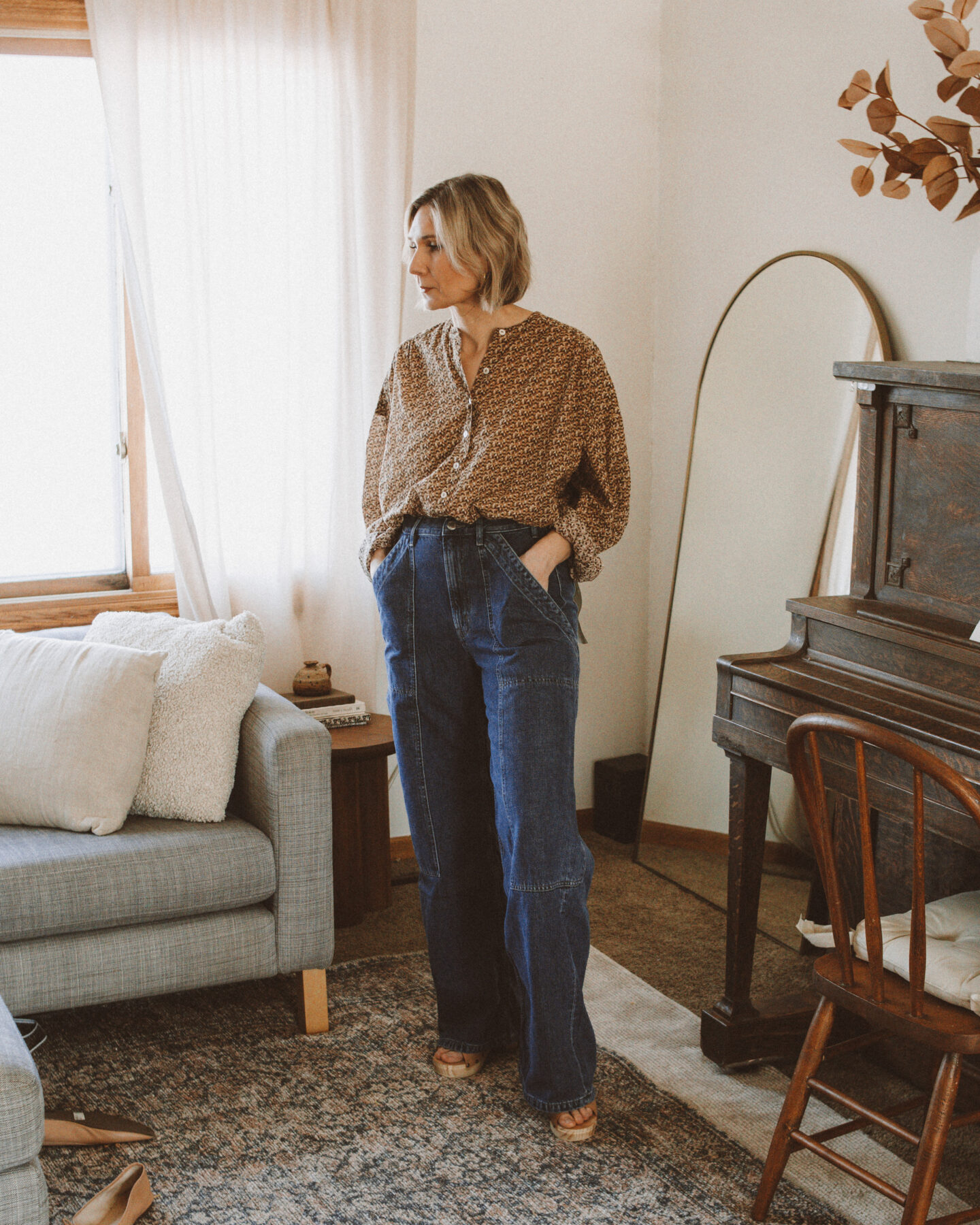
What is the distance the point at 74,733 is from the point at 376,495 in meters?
0.77

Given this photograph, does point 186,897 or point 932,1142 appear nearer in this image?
point 932,1142

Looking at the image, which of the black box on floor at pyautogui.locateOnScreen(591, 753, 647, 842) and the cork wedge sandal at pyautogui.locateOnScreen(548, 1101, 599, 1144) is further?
the black box on floor at pyautogui.locateOnScreen(591, 753, 647, 842)

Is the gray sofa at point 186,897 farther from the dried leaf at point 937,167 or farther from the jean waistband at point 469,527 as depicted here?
the dried leaf at point 937,167

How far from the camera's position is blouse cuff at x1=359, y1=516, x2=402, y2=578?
7.21 feet

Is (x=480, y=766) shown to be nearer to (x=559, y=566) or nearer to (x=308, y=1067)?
(x=559, y=566)

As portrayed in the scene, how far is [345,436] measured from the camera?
326 cm

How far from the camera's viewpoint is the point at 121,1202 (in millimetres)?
1921

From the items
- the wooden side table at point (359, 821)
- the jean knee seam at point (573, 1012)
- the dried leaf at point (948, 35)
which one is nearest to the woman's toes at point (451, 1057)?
the jean knee seam at point (573, 1012)

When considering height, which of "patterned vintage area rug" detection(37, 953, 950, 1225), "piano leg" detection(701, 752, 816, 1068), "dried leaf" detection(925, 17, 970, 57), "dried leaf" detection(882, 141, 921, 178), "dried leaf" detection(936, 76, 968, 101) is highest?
"dried leaf" detection(925, 17, 970, 57)

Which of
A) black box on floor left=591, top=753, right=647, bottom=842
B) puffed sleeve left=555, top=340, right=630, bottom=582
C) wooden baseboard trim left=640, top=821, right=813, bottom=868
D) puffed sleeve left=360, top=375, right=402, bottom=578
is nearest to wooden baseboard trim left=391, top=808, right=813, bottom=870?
wooden baseboard trim left=640, top=821, right=813, bottom=868

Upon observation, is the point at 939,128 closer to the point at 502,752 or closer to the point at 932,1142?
the point at 502,752

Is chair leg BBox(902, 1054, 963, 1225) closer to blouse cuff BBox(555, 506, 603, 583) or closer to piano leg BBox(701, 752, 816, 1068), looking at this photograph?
piano leg BBox(701, 752, 816, 1068)

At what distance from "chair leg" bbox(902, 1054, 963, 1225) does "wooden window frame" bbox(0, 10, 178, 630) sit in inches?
89.0

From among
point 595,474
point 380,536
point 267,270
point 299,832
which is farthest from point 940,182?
point 299,832
